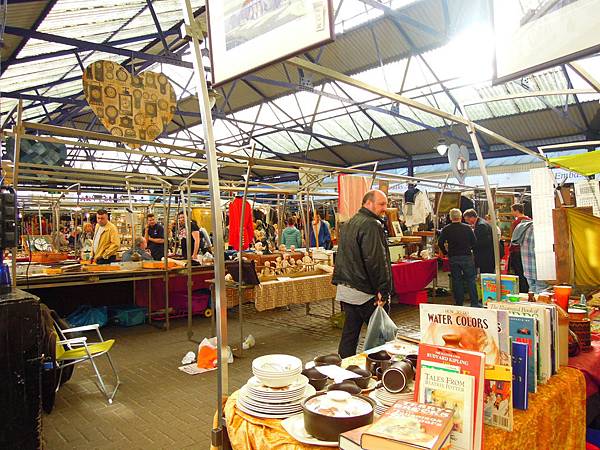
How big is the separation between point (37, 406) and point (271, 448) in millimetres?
2069

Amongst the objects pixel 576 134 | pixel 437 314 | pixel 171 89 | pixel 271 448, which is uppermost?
pixel 576 134

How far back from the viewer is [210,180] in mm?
1687

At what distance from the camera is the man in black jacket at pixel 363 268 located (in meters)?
3.85

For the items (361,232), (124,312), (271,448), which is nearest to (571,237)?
(361,232)

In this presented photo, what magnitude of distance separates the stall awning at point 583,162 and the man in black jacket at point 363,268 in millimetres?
1980

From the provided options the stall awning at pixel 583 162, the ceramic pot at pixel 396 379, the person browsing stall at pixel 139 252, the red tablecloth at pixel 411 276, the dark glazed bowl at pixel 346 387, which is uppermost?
the stall awning at pixel 583 162

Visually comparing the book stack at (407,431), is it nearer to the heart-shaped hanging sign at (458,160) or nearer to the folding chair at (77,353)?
the folding chair at (77,353)

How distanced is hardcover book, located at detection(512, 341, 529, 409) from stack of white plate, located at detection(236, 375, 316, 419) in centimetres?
91

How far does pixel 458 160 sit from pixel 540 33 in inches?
182

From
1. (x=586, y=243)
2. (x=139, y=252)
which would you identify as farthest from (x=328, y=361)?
(x=139, y=252)

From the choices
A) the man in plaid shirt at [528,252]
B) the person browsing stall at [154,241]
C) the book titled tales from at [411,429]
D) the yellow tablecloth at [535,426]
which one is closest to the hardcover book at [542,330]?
the yellow tablecloth at [535,426]

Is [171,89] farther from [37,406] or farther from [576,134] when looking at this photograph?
[576,134]

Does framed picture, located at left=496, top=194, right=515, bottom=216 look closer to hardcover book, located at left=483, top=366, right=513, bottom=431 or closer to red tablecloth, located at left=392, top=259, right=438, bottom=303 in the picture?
red tablecloth, located at left=392, top=259, right=438, bottom=303

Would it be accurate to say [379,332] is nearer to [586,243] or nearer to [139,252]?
[586,243]
